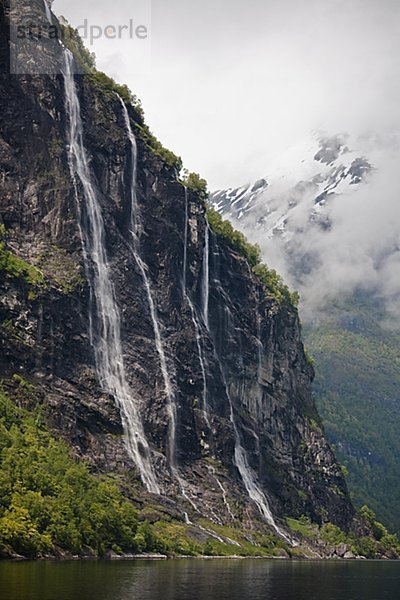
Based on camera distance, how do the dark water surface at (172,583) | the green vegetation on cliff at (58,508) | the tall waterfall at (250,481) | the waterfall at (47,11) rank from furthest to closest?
the waterfall at (47,11), the tall waterfall at (250,481), the green vegetation on cliff at (58,508), the dark water surface at (172,583)

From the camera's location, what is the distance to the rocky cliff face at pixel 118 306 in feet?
503

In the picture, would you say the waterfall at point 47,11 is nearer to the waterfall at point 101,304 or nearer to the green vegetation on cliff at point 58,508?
the waterfall at point 101,304

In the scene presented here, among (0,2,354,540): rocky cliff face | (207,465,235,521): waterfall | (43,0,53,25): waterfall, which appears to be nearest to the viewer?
(0,2,354,540): rocky cliff face

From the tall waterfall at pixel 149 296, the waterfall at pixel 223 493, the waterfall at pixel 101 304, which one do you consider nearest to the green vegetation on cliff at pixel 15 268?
the waterfall at pixel 101 304

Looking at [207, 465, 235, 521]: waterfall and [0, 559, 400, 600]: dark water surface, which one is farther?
[207, 465, 235, 521]: waterfall

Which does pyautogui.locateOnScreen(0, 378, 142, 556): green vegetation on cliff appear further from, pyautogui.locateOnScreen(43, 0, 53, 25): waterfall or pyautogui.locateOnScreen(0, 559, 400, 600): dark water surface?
pyautogui.locateOnScreen(43, 0, 53, 25): waterfall

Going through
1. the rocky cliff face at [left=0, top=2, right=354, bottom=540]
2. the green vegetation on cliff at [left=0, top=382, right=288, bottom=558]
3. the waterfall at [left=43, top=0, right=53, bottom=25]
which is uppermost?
the waterfall at [left=43, top=0, right=53, bottom=25]

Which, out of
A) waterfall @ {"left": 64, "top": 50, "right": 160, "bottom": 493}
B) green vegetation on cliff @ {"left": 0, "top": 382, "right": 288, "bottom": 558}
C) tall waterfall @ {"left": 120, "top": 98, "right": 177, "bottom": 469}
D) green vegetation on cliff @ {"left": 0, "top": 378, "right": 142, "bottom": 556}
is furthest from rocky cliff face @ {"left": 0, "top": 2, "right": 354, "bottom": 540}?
green vegetation on cliff @ {"left": 0, "top": 378, "right": 142, "bottom": 556}

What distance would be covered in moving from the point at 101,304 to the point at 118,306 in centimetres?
442

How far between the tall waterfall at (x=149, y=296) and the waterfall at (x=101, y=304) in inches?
329

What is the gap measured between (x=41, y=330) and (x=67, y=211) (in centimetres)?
2735

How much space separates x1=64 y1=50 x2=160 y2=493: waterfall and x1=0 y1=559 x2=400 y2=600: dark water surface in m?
46.1

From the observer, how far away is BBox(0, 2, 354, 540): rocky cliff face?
153250mm

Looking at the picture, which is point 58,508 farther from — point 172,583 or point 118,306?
point 118,306
